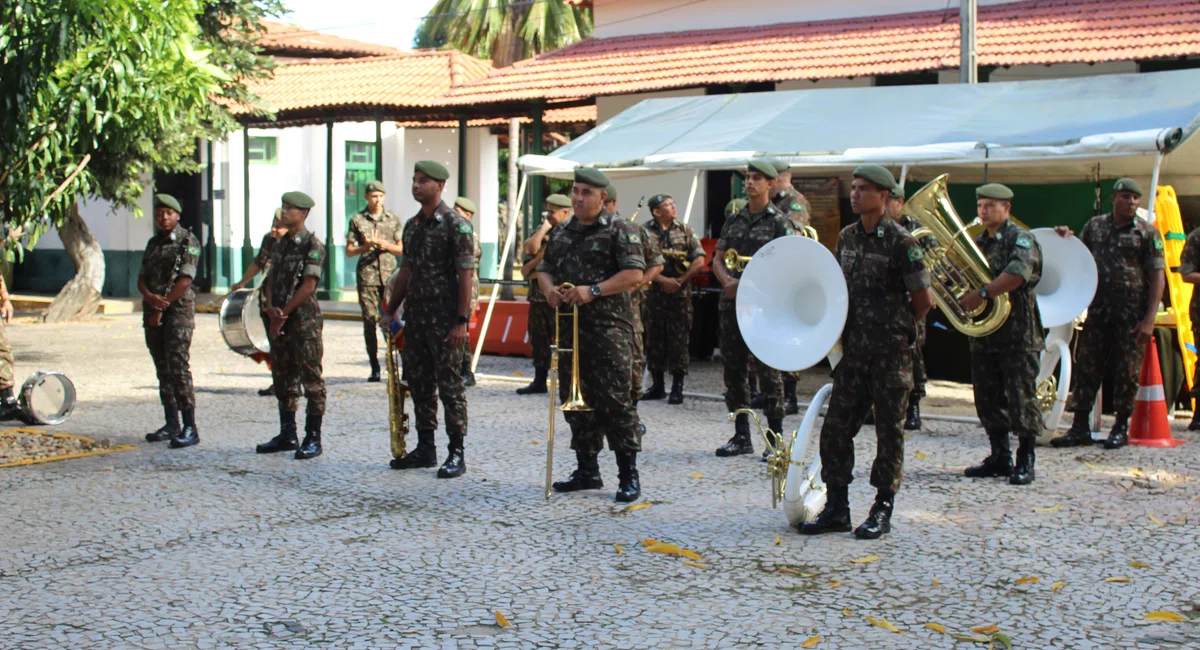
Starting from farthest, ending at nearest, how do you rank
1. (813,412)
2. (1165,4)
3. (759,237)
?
(1165,4), (759,237), (813,412)

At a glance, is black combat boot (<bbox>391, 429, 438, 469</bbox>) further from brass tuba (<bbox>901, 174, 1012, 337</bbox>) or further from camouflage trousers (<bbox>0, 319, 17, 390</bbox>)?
camouflage trousers (<bbox>0, 319, 17, 390</bbox>)

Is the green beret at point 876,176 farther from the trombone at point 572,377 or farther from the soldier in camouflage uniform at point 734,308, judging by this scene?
the soldier in camouflage uniform at point 734,308

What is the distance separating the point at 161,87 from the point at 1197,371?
25.3 ft

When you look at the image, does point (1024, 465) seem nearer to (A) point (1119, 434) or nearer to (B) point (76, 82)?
(A) point (1119, 434)

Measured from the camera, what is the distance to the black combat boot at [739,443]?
26.9ft

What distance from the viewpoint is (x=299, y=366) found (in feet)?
26.1

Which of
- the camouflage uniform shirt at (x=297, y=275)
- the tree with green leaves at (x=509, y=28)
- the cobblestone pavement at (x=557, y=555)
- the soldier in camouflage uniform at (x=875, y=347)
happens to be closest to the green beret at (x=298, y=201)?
the camouflage uniform shirt at (x=297, y=275)

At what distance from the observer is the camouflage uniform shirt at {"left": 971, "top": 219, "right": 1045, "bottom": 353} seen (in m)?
7.38

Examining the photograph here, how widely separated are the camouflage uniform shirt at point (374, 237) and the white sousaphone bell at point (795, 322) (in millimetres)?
6359

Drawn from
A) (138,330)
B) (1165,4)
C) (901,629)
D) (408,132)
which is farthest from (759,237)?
(408,132)

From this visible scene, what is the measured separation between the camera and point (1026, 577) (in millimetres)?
5320

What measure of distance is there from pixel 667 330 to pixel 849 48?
738 centimetres

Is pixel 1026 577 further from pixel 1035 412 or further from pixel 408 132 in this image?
pixel 408 132

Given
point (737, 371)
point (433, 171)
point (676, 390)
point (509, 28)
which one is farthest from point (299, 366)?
point (509, 28)
